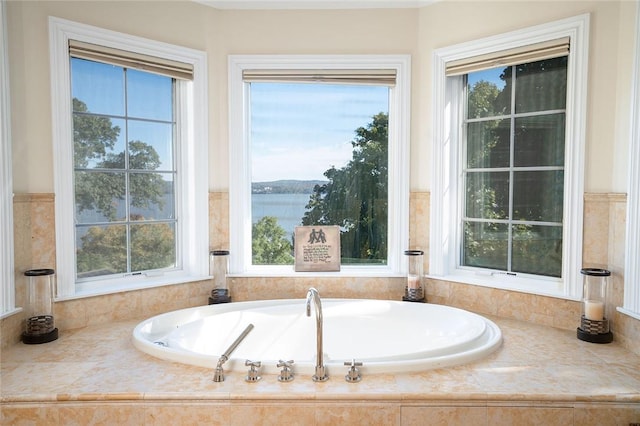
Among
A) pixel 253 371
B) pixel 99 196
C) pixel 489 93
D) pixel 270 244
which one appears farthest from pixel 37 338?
pixel 489 93

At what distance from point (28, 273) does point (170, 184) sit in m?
1.06

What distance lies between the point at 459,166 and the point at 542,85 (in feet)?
2.38

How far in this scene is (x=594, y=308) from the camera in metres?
2.54

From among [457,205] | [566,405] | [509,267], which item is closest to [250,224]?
[457,205]

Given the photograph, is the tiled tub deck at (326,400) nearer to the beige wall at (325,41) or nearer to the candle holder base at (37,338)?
the candle holder base at (37,338)

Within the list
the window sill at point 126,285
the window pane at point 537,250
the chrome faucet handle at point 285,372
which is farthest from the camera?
the window pane at point 537,250

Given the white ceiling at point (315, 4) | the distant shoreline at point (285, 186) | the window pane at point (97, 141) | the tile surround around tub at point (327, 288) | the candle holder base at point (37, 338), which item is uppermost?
Answer: the white ceiling at point (315, 4)

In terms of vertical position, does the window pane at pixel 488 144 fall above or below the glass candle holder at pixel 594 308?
above

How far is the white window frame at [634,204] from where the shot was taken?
7.82ft

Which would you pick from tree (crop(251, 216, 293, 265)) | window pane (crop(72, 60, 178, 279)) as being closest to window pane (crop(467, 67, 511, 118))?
tree (crop(251, 216, 293, 265))

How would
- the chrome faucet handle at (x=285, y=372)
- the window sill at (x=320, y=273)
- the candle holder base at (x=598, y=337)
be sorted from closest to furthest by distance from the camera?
the chrome faucet handle at (x=285, y=372), the candle holder base at (x=598, y=337), the window sill at (x=320, y=273)

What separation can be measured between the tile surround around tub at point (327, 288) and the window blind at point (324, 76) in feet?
2.76

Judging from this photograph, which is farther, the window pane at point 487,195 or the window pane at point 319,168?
the window pane at point 319,168

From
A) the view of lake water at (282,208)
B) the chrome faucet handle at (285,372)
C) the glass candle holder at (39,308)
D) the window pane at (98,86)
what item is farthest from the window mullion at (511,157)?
the glass candle holder at (39,308)
